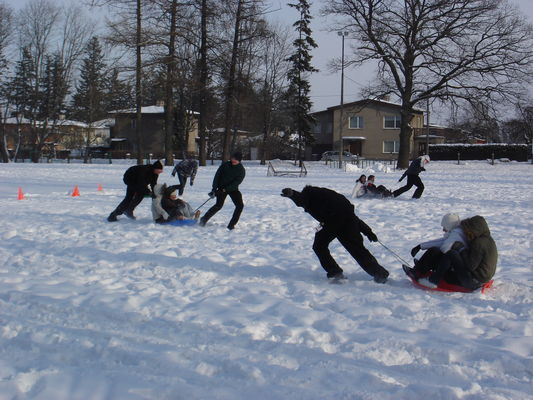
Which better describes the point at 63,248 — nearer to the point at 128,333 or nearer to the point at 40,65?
the point at 128,333

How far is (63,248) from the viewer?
8.14 metres

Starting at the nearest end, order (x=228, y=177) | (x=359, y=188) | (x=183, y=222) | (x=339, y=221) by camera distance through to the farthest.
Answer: (x=339, y=221) → (x=228, y=177) → (x=183, y=222) → (x=359, y=188)

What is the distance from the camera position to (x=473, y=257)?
18.1 feet

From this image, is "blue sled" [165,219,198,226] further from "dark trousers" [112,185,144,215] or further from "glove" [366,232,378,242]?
"glove" [366,232,378,242]

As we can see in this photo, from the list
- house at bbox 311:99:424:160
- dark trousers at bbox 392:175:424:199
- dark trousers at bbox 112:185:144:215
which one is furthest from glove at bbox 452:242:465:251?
house at bbox 311:99:424:160

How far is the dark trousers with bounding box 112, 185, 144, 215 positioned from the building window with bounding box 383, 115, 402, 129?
175 ft

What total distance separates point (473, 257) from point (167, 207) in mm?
6644

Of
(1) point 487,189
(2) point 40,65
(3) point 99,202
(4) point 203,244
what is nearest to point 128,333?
(4) point 203,244

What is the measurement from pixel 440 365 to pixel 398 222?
23.4 ft

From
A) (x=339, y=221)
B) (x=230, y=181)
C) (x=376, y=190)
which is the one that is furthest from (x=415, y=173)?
(x=339, y=221)

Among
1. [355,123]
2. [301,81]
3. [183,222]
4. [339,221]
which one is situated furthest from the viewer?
[355,123]

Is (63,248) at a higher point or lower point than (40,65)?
lower

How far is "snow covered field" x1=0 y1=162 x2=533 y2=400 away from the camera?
3629 millimetres

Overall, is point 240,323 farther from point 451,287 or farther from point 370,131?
point 370,131
